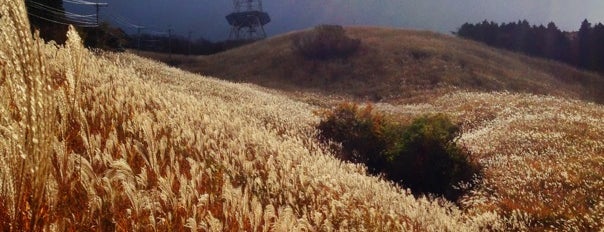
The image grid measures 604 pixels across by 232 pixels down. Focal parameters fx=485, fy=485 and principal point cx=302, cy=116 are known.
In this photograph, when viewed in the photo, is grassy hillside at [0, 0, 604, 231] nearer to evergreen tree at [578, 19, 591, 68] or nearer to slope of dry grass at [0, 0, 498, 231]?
slope of dry grass at [0, 0, 498, 231]

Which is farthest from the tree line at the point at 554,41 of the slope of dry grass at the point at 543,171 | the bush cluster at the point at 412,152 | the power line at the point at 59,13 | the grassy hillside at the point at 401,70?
the bush cluster at the point at 412,152

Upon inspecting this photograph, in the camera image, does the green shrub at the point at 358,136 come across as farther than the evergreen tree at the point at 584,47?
No

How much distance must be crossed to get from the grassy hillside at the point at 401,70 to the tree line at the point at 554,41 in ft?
23.2

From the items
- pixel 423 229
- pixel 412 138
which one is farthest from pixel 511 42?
pixel 423 229

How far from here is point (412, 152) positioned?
12680 mm

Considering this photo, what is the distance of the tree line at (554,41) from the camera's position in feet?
203

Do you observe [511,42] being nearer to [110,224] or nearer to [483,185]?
[483,185]

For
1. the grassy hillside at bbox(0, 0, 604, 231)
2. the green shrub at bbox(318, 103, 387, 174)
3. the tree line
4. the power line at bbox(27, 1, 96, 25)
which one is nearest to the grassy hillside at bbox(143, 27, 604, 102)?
the tree line

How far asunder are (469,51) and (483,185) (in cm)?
4744

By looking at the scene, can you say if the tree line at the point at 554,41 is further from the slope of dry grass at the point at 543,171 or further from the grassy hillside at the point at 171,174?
the grassy hillside at the point at 171,174

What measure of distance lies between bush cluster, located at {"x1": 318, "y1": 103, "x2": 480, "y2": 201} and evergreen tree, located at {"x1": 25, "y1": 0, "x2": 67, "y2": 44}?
21.2 m

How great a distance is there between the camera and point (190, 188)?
9.99ft

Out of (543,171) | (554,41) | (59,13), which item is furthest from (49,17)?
(554,41)

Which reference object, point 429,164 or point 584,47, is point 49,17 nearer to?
point 429,164
